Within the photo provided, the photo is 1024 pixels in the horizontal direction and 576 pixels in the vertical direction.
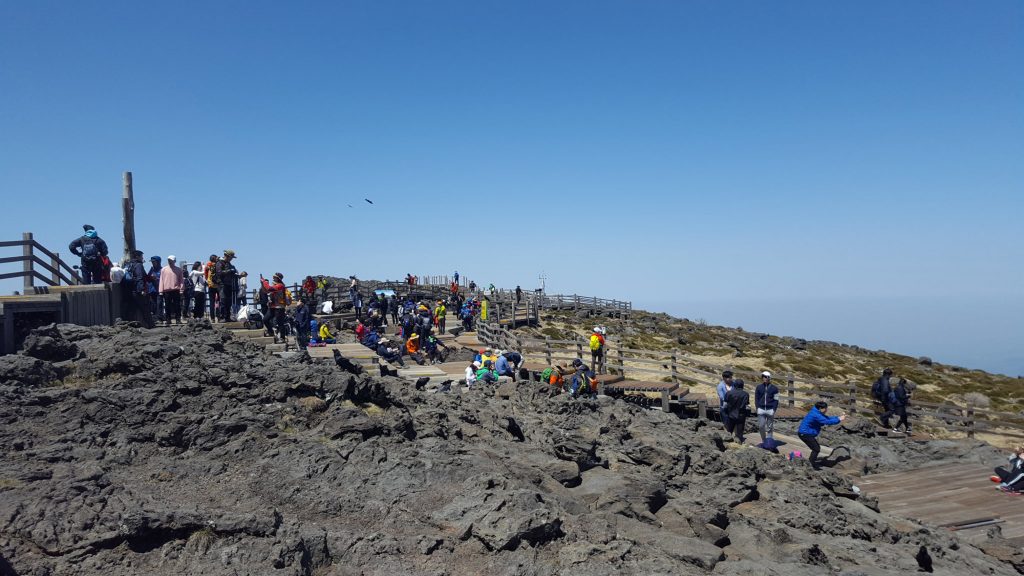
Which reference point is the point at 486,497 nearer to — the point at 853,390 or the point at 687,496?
the point at 687,496

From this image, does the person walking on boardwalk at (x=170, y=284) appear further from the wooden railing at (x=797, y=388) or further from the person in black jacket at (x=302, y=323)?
the wooden railing at (x=797, y=388)

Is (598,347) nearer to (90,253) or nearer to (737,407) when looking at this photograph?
(737,407)

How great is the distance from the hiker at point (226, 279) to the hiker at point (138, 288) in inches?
68.0

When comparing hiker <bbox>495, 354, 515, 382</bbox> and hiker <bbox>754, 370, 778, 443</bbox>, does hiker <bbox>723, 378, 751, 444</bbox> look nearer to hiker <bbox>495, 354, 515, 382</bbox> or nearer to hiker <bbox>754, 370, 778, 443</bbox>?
hiker <bbox>754, 370, 778, 443</bbox>

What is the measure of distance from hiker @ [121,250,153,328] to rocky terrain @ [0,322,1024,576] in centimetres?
351

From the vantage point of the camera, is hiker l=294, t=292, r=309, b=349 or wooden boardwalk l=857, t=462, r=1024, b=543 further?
hiker l=294, t=292, r=309, b=349

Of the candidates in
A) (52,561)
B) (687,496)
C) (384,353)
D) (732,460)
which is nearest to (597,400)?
(732,460)

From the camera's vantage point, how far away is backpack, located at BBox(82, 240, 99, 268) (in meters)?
14.6

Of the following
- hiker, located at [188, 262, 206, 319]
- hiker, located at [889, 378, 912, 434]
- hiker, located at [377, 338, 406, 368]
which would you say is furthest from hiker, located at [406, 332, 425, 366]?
hiker, located at [889, 378, 912, 434]

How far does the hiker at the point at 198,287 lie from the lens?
16938mm

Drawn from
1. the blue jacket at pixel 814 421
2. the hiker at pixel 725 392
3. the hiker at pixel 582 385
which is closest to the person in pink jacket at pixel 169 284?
the hiker at pixel 582 385

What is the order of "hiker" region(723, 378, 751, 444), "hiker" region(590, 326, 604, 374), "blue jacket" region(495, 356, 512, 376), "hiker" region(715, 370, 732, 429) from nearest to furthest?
"hiker" region(723, 378, 751, 444)
"hiker" region(715, 370, 732, 429)
"blue jacket" region(495, 356, 512, 376)
"hiker" region(590, 326, 604, 374)

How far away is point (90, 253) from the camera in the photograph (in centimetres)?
1465

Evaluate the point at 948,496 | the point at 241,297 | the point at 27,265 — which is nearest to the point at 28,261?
the point at 27,265
